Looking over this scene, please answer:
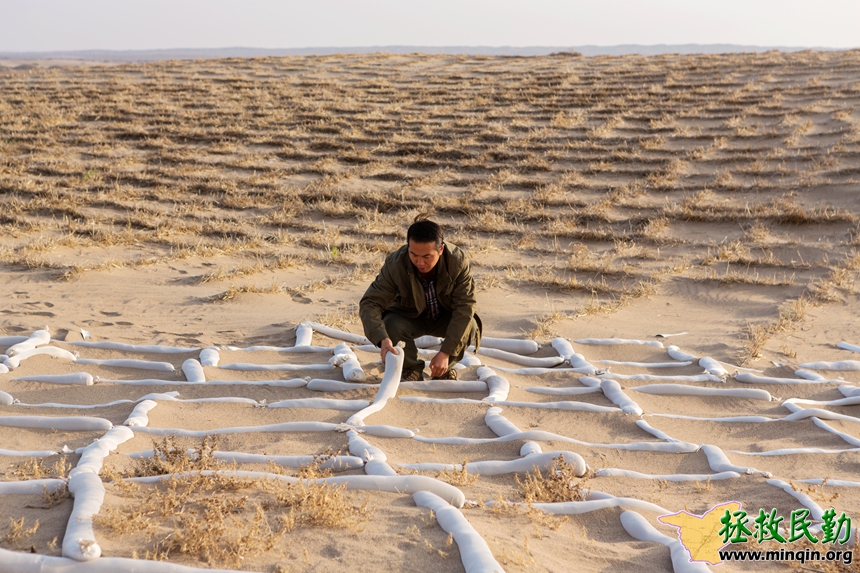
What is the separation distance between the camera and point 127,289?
5602mm

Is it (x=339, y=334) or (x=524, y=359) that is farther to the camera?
(x=339, y=334)

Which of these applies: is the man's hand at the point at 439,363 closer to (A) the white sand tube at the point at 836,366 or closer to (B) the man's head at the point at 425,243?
(B) the man's head at the point at 425,243

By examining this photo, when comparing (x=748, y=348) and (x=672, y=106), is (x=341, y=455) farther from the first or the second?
(x=672, y=106)

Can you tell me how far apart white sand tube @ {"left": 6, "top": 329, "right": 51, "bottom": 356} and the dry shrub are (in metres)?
2.73

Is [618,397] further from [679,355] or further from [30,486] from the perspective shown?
[30,486]

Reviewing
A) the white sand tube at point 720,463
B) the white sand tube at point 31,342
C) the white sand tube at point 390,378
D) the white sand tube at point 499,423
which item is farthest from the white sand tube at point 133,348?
the white sand tube at point 720,463

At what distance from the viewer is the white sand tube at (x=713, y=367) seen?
4.12 metres

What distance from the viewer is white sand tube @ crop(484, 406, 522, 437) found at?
3197 millimetres

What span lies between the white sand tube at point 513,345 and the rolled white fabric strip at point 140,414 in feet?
6.60

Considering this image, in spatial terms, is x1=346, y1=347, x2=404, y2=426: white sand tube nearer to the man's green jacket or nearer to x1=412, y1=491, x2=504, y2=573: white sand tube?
the man's green jacket

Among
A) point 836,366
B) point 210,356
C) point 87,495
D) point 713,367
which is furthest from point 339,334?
point 836,366

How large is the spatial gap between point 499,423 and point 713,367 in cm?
158

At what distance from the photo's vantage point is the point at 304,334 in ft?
15.2

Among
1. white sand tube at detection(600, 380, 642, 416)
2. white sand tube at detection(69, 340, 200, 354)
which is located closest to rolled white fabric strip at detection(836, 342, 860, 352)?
white sand tube at detection(600, 380, 642, 416)
